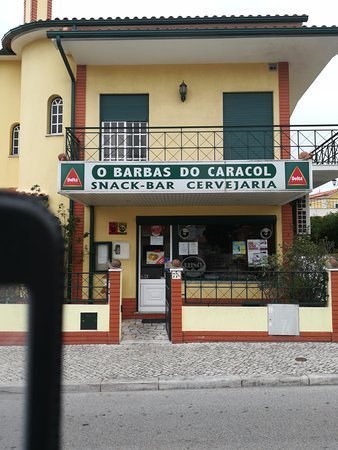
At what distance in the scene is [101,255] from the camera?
10734 millimetres

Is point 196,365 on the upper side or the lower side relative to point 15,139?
lower

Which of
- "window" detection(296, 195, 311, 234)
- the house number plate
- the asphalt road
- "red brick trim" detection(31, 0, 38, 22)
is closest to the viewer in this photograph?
the asphalt road

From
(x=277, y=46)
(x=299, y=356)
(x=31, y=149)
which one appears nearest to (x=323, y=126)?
(x=277, y=46)

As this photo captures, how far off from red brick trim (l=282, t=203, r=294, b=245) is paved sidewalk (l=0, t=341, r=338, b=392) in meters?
3.39

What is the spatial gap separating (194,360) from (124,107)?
7.24 metres

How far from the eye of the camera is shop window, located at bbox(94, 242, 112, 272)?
1073 centimetres

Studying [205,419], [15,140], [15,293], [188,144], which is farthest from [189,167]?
[15,293]

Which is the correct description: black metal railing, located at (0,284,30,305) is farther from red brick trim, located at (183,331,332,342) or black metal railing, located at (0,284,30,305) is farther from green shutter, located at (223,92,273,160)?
green shutter, located at (223,92,273,160)

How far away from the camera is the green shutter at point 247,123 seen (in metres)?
10.9

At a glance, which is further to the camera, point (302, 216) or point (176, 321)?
point (302, 216)

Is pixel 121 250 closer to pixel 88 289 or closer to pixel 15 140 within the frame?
pixel 88 289

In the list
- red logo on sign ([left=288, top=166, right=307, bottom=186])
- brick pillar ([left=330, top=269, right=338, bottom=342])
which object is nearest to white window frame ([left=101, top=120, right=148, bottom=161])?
red logo on sign ([left=288, top=166, right=307, bottom=186])

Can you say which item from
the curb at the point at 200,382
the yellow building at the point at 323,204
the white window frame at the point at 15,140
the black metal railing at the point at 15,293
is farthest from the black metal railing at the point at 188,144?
the yellow building at the point at 323,204

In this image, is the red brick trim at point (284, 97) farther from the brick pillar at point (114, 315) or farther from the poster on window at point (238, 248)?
the brick pillar at point (114, 315)
